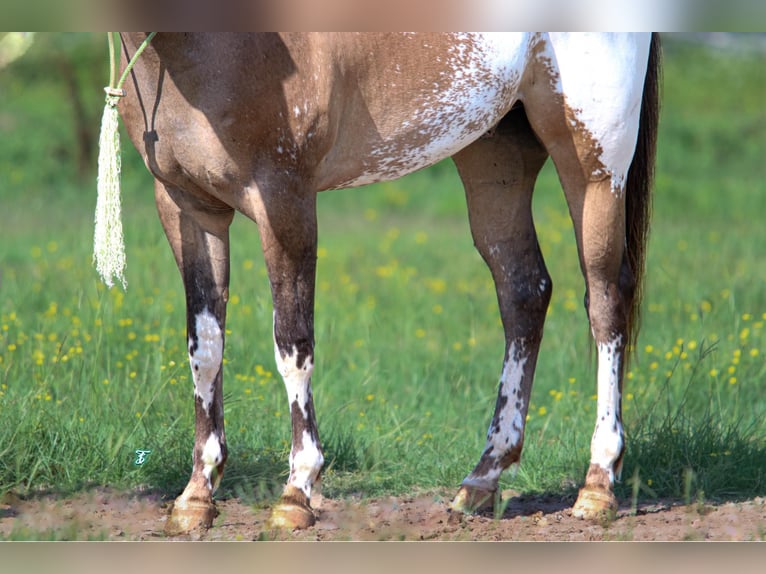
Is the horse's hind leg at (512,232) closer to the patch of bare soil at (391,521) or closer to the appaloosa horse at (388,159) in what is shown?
the appaloosa horse at (388,159)

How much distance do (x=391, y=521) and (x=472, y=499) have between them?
0.43 metres

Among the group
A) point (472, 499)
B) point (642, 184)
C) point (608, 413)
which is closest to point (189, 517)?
point (472, 499)

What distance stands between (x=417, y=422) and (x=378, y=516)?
54.1 inches

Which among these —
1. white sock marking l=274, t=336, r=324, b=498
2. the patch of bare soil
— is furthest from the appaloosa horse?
the patch of bare soil

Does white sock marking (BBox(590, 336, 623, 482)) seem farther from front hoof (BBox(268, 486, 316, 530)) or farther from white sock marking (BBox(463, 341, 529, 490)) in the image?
front hoof (BBox(268, 486, 316, 530))

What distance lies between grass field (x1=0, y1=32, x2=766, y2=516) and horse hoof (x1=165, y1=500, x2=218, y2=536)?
11.8 inches

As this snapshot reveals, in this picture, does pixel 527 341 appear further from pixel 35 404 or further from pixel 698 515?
pixel 35 404

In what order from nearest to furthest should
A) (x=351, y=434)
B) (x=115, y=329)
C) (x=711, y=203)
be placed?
(x=351, y=434), (x=115, y=329), (x=711, y=203)

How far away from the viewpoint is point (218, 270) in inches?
174

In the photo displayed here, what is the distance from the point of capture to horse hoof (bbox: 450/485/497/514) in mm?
4680

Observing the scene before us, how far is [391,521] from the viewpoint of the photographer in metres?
4.47

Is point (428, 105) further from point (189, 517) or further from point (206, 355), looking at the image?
point (189, 517)

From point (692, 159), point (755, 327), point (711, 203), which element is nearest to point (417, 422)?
point (755, 327)

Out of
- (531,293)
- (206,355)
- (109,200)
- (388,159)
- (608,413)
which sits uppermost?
(388,159)
